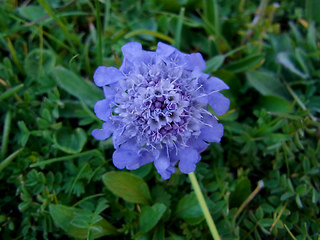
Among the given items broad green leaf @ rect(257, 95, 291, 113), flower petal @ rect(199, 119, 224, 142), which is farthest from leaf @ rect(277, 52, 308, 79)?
flower petal @ rect(199, 119, 224, 142)

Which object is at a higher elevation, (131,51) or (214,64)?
(131,51)

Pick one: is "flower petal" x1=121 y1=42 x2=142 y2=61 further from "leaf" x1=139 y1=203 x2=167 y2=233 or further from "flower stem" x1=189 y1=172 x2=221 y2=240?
"leaf" x1=139 y1=203 x2=167 y2=233

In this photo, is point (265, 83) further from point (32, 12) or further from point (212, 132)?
point (32, 12)

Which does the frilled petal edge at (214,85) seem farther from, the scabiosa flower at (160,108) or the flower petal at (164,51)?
the flower petal at (164,51)

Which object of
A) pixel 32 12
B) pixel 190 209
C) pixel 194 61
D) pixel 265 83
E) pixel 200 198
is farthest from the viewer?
pixel 32 12

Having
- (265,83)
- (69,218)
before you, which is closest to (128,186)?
(69,218)

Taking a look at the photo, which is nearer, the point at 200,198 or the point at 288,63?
the point at 200,198

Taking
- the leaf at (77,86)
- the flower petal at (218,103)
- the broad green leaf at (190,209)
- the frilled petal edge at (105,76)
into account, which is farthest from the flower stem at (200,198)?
the leaf at (77,86)
